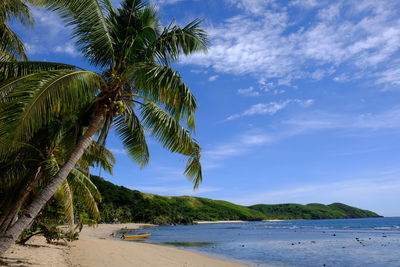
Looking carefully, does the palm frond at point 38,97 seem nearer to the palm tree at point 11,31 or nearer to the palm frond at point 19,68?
the palm frond at point 19,68

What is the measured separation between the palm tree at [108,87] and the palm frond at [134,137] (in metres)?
0.03

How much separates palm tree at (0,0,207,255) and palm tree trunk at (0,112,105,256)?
0.7 inches

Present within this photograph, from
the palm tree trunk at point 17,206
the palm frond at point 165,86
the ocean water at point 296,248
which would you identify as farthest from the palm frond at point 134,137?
the ocean water at point 296,248

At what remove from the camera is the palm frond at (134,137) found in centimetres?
926

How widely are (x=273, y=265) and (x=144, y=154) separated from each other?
41.5 ft

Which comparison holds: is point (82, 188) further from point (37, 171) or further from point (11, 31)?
point (11, 31)

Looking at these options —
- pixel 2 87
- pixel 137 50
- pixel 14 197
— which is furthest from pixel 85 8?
pixel 14 197

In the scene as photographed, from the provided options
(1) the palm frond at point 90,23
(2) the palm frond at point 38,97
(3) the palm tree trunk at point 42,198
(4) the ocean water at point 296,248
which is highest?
(1) the palm frond at point 90,23

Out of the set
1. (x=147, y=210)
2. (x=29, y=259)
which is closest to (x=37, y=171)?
(x=29, y=259)

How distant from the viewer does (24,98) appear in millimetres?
5453

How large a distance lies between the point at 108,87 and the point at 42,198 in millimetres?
2670

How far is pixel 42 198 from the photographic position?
6082 millimetres

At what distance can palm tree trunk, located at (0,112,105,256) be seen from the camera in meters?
5.64

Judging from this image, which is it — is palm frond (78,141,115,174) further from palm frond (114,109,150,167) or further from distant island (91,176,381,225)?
distant island (91,176,381,225)
